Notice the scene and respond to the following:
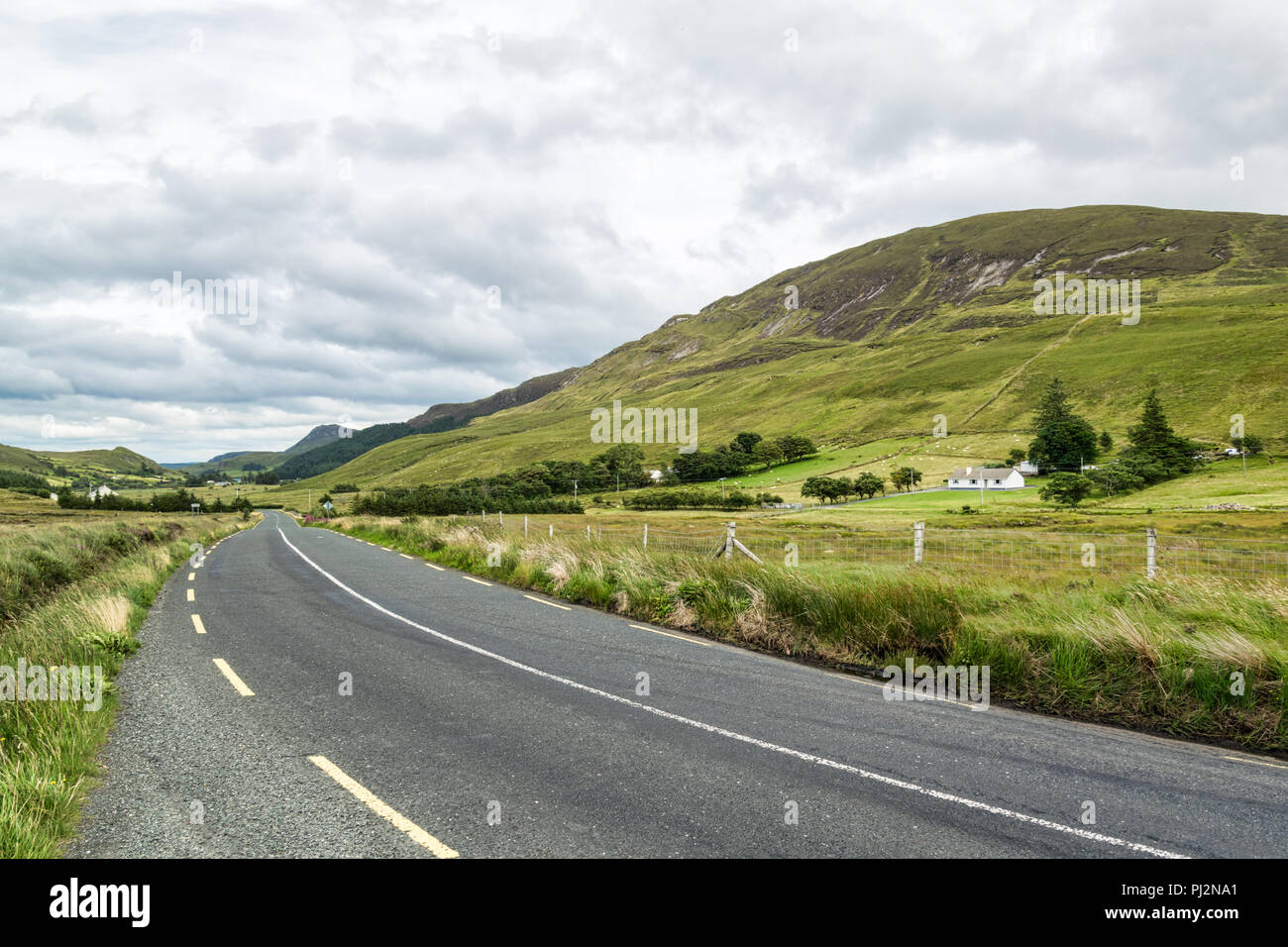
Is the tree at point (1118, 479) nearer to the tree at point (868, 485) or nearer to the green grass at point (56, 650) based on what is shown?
the tree at point (868, 485)

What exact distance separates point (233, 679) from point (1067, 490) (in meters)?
110

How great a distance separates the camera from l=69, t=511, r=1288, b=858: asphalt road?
14.4 feet

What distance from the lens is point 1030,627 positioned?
8773 millimetres

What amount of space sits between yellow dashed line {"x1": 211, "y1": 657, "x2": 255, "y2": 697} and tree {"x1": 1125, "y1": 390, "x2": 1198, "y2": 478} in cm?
13512

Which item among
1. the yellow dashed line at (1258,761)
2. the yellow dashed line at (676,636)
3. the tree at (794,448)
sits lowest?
the yellow dashed line at (676,636)

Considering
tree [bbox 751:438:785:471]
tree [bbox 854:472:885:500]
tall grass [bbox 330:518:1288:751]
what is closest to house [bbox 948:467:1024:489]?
tree [bbox 854:472:885:500]

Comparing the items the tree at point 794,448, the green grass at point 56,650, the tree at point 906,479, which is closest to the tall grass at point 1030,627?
the green grass at point 56,650

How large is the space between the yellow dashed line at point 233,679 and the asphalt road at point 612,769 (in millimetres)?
63

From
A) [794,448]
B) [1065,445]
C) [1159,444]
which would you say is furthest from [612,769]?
[794,448]

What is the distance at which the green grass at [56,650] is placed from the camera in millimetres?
4363

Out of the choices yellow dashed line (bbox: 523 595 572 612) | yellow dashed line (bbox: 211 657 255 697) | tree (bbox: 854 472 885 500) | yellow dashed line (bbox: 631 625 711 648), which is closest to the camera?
yellow dashed line (bbox: 211 657 255 697)

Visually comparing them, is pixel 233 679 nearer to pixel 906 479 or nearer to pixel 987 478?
pixel 906 479

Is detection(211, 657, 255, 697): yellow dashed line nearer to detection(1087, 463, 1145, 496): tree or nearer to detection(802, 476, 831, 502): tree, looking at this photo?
detection(802, 476, 831, 502): tree
